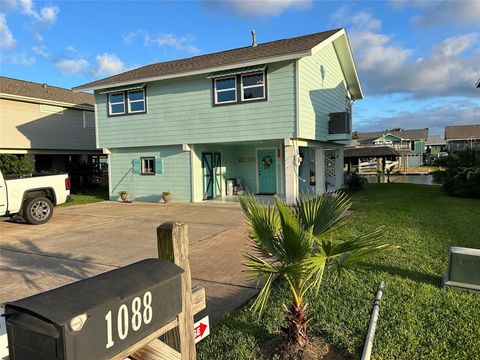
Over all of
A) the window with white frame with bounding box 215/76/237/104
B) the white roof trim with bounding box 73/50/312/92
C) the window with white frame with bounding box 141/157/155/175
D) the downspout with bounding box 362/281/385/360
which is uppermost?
the white roof trim with bounding box 73/50/312/92

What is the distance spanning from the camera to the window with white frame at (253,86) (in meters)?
12.9

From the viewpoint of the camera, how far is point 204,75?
45.2ft

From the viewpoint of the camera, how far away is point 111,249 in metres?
7.33

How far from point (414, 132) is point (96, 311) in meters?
75.6

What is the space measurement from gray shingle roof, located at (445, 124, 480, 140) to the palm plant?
69148mm

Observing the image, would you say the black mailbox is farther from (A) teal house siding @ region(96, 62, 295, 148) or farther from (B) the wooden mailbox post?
(A) teal house siding @ region(96, 62, 295, 148)

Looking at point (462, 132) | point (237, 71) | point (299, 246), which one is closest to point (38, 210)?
point (237, 71)

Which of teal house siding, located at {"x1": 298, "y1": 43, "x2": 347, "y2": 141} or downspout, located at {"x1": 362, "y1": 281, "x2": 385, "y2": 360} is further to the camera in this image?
teal house siding, located at {"x1": 298, "y1": 43, "x2": 347, "y2": 141}

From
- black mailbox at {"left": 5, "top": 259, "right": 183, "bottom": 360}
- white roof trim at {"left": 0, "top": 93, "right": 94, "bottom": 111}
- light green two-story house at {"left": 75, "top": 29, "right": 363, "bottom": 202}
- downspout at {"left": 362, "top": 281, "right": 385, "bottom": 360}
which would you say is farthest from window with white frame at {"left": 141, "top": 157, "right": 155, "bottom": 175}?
black mailbox at {"left": 5, "top": 259, "right": 183, "bottom": 360}

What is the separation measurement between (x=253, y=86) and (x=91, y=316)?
12274 millimetres

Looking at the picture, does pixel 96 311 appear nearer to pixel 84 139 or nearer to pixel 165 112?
pixel 165 112

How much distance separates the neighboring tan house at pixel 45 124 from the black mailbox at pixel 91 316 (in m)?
20.4

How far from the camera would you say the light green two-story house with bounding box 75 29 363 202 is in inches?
498

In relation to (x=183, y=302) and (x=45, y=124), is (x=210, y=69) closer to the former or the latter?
(x=183, y=302)
